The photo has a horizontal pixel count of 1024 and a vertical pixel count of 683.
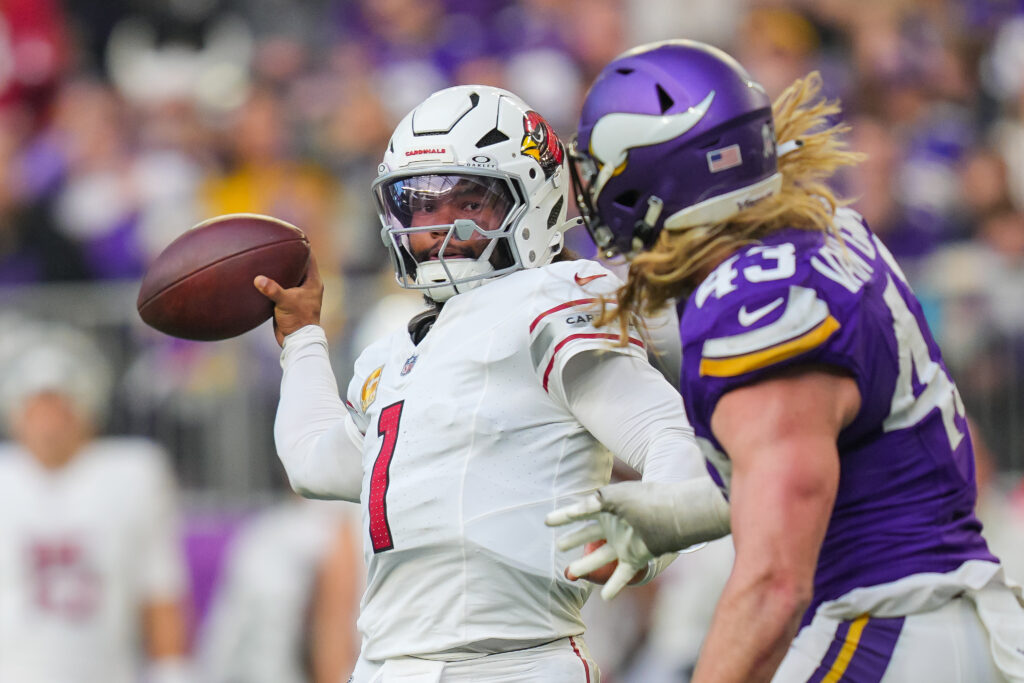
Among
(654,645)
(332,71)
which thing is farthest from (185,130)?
(654,645)

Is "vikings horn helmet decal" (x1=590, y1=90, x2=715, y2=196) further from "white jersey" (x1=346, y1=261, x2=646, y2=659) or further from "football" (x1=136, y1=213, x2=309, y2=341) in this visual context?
"football" (x1=136, y1=213, x2=309, y2=341)

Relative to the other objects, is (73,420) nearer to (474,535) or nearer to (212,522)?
(212,522)

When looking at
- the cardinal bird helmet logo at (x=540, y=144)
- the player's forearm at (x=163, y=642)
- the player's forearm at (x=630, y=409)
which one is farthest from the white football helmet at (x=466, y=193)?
the player's forearm at (x=163, y=642)

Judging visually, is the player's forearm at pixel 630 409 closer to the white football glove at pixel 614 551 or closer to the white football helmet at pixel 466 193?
the white football glove at pixel 614 551

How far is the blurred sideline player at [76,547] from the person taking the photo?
6.66m

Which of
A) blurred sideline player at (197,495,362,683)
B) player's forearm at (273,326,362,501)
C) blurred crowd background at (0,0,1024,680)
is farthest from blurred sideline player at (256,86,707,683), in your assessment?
blurred sideline player at (197,495,362,683)

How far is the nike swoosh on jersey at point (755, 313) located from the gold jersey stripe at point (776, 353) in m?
0.06

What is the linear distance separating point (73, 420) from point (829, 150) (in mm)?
4845

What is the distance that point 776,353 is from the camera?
96.9 inches

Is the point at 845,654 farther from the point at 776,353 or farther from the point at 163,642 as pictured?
the point at 163,642

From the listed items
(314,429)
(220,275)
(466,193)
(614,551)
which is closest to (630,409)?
(614,551)

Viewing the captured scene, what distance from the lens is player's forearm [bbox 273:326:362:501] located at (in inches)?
143

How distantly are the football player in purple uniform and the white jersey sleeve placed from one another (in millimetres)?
231

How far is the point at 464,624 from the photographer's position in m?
3.15
